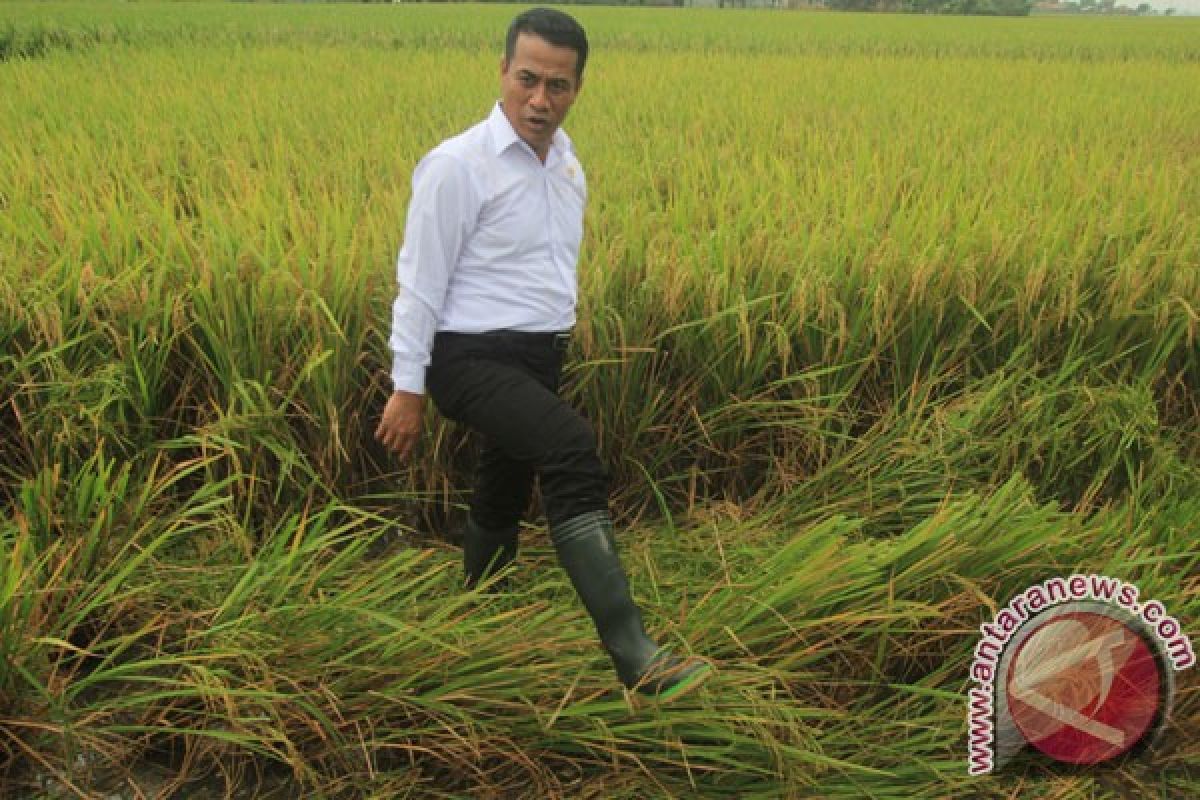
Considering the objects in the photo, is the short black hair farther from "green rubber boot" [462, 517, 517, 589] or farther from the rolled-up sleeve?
"green rubber boot" [462, 517, 517, 589]

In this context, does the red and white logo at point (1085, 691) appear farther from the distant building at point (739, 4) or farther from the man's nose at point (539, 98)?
the distant building at point (739, 4)

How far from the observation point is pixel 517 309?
1.38 m

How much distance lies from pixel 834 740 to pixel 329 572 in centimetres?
79

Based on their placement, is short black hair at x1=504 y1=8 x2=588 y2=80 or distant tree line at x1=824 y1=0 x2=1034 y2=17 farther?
distant tree line at x1=824 y1=0 x2=1034 y2=17

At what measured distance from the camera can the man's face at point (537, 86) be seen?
1308mm

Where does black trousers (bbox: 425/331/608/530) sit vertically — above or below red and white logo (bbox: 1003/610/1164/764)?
above

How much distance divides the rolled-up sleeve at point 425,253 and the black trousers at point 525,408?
0.22ft

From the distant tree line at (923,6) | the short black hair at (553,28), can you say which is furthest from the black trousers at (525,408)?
the distant tree line at (923,6)

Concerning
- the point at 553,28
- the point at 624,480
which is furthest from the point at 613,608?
the point at 553,28

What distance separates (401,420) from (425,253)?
25 centimetres

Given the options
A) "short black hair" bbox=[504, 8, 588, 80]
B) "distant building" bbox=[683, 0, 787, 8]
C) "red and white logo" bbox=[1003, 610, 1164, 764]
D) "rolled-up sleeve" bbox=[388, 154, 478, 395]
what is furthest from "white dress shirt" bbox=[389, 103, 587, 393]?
"distant building" bbox=[683, 0, 787, 8]

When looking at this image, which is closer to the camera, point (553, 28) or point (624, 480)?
point (553, 28)

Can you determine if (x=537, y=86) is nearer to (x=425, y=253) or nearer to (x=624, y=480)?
(x=425, y=253)

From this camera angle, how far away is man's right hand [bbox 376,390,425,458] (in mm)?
1319
